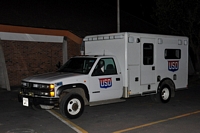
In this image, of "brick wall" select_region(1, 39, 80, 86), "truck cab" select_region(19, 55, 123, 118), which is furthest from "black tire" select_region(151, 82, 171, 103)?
"brick wall" select_region(1, 39, 80, 86)

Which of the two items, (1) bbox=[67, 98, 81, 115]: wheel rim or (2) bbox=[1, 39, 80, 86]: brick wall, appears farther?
(2) bbox=[1, 39, 80, 86]: brick wall

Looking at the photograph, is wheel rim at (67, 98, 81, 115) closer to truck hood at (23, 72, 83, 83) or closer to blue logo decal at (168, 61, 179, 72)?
truck hood at (23, 72, 83, 83)

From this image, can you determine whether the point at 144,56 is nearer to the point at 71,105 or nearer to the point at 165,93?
the point at 165,93

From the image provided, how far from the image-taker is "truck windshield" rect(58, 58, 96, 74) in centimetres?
907

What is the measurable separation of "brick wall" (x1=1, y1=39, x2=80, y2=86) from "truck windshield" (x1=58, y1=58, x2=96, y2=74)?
6989 mm

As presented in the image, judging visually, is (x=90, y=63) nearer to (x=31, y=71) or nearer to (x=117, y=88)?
(x=117, y=88)

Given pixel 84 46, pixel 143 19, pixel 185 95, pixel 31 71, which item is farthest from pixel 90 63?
pixel 143 19

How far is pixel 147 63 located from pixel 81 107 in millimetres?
3116

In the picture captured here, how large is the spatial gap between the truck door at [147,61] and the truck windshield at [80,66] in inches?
76.8

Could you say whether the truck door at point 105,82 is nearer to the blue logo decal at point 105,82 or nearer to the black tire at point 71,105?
the blue logo decal at point 105,82

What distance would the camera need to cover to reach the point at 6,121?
27.0 feet

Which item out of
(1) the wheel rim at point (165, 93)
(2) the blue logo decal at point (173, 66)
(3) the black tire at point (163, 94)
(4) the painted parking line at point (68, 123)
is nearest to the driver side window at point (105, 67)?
(4) the painted parking line at point (68, 123)

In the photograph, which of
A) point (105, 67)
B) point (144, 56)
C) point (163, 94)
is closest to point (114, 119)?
point (105, 67)

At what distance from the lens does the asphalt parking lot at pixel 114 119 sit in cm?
732
